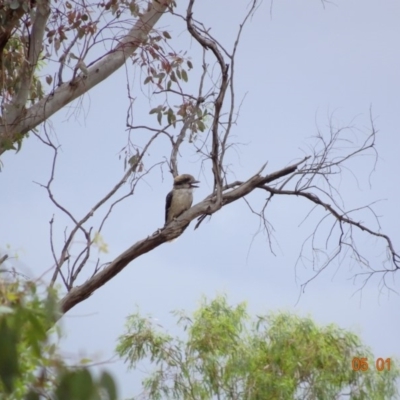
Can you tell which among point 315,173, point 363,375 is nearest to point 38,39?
point 315,173

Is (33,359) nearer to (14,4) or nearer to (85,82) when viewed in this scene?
(14,4)

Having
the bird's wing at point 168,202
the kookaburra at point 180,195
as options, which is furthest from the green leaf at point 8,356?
the bird's wing at point 168,202

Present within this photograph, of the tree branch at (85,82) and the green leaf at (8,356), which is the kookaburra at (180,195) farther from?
the green leaf at (8,356)

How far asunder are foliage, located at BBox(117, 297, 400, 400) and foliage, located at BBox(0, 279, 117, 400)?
593cm

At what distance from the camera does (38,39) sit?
18.1ft

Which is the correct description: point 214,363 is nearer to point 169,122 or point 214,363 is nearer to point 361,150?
point 169,122

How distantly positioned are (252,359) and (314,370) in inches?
22.4

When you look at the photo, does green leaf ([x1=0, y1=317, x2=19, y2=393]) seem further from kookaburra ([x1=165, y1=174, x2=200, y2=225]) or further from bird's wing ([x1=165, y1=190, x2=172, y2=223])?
bird's wing ([x1=165, y1=190, x2=172, y2=223])

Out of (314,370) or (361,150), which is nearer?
(361,150)

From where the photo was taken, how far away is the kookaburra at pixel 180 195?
5.84m

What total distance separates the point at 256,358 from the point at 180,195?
285 cm

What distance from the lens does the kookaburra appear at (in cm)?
584

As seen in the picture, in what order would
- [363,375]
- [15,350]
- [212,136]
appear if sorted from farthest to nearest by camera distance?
[363,375] < [212,136] < [15,350]

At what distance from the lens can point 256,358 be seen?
27.2 feet
